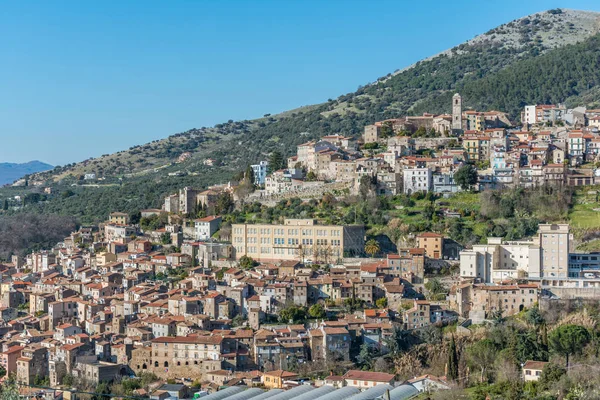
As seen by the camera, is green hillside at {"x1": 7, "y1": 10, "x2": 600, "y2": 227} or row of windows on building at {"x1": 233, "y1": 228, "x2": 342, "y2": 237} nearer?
row of windows on building at {"x1": 233, "y1": 228, "x2": 342, "y2": 237}

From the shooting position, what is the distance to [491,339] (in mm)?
30688

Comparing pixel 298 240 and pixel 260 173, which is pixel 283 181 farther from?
pixel 298 240

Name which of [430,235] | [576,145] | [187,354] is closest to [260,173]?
[576,145]

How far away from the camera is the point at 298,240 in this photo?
3969cm

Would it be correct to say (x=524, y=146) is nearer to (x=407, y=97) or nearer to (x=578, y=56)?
(x=578, y=56)

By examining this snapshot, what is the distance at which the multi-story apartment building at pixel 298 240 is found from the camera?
38812 millimetres

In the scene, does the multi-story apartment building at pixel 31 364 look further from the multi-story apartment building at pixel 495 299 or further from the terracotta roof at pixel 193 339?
the multi-story apartment building at pixel 495 299

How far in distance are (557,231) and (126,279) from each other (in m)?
17.3

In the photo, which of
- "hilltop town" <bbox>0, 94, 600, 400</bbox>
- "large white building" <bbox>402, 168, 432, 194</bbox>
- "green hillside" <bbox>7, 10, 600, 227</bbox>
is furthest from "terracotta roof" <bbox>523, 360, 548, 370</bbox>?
"green hillside" <bbox>7, 10, 600, 227</bbox>

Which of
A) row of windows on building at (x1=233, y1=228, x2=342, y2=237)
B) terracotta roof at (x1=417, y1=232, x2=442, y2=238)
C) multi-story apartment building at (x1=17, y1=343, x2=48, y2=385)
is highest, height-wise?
row of windows on building at (x1=233, y1=228, x2=342, y2=237)

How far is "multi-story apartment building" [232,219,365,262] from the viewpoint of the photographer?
127 ft

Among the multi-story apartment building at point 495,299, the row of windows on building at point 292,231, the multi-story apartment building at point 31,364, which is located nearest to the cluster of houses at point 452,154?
the row of windows on building at point 292,231

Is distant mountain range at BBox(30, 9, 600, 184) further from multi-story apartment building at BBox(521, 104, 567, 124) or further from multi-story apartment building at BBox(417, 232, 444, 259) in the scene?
multi-story apartment building at BBox(417, 232, 444, 259)

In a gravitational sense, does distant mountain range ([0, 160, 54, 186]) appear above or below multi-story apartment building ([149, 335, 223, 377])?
above
